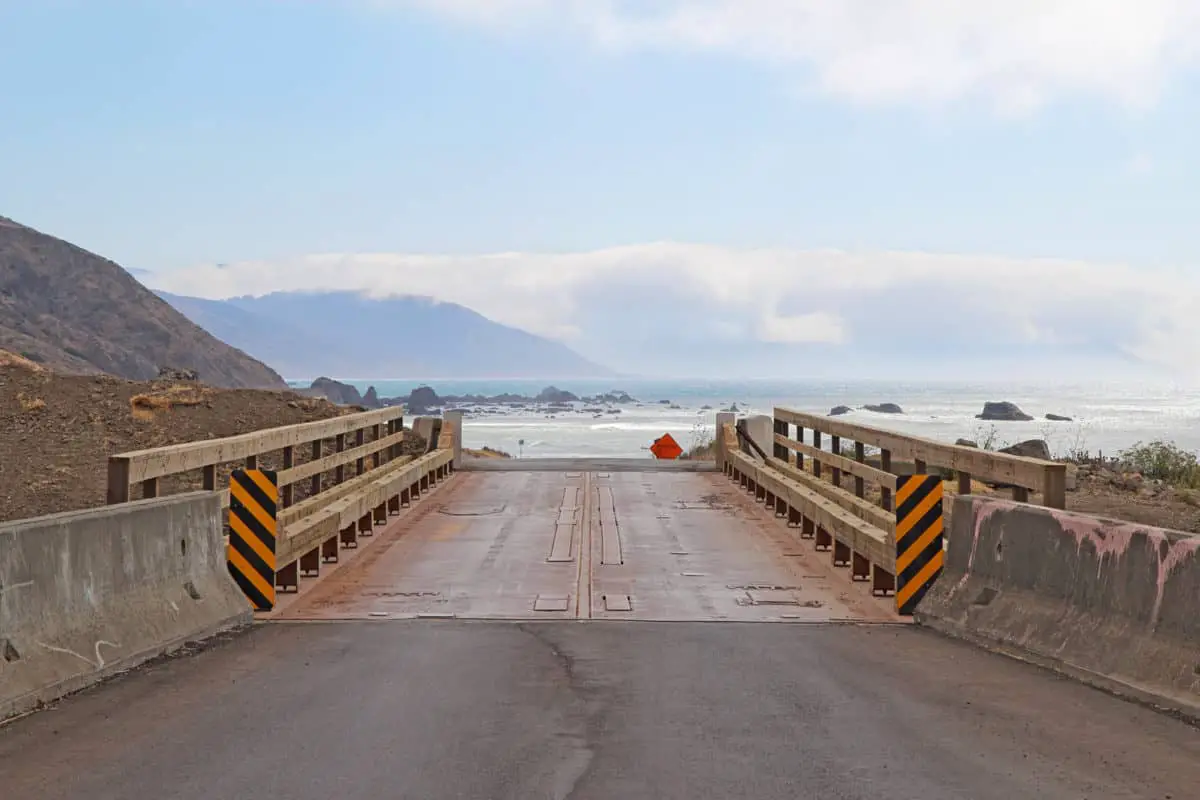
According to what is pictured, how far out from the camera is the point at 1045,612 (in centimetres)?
889

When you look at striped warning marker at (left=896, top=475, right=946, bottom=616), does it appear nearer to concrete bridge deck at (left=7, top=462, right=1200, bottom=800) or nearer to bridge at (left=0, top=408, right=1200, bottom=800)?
bridge at (left=0, top=408, right=1200, bottom=800)

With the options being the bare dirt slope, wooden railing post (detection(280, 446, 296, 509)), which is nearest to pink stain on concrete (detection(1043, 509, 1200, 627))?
wooden railing post (detection(280, 446, 296, 509))

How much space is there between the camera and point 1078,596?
8.59 metres

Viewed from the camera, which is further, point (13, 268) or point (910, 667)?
point (13, 268)

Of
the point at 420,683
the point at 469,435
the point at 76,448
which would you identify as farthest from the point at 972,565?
the point at 469,435

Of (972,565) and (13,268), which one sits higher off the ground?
(13,268)

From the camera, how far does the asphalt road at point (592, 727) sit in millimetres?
5758

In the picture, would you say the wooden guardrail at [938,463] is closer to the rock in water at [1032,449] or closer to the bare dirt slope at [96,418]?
the bare dirt slope at [96,418]

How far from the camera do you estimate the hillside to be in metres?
88.7

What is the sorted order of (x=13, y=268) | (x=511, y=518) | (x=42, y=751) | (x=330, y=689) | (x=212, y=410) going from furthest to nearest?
(x=13, y=268), (x=212, y=410), (x=511, y=518), (x=330, y=689), (x=42, y=751)

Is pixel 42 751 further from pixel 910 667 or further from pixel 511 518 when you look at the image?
pixel 511 518

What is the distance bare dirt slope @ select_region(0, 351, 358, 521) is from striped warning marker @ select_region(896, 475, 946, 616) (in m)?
14.7

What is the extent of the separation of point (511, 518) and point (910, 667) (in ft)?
29.8

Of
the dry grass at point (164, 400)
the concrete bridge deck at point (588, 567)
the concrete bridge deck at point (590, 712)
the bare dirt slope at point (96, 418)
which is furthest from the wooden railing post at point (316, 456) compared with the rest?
the dry grass at point (164, 400)
